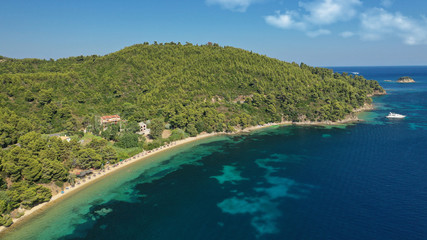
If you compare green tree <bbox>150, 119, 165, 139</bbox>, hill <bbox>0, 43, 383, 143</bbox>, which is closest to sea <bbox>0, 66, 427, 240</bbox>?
green tree <bbox>150, 119, 165, 139</bbox>

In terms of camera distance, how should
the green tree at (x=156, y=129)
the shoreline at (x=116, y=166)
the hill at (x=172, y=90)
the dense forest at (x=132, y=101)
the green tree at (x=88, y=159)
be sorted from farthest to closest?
1. the hill at (x=172, y=90)
2. the green tree at (x=156, y=129)
3. the green tree at (x=88, y=159)
4. the dense forest at (x=132, y=101)
5. the shoreline at (x=116, y=166)

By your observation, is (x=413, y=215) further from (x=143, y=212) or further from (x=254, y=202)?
(x=143, y=212)

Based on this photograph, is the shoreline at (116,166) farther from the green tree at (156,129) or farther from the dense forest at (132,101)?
the green tree at (156,129)

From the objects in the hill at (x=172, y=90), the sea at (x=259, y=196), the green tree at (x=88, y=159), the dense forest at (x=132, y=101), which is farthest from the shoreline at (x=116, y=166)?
the hill at (x=172, y=90)

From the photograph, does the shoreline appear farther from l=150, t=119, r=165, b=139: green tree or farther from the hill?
l=150, t=119, r=165, b=139: green tree

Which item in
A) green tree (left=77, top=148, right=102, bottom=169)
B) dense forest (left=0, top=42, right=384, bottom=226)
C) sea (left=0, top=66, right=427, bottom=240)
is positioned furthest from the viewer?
green tree (left=77, top=148, right=102, bottom=169)

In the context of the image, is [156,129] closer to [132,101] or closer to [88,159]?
[88,159]

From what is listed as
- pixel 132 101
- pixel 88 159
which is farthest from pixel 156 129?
pixel 132 101
